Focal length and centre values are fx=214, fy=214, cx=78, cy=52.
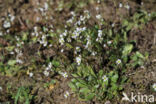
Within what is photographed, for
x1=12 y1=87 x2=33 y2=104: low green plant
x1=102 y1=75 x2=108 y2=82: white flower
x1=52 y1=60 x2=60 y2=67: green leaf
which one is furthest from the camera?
x1=52 y1=60 x2=60 y2=67: green leaf

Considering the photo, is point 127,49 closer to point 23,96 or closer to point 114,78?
point 114,78

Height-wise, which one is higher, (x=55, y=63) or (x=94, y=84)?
(x=55, y=63)

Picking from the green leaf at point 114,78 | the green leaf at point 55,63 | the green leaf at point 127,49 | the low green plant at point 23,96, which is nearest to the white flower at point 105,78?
the green leaf at point 114,78

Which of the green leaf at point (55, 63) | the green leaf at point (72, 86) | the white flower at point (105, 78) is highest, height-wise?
the green leaf at point (55, 63)

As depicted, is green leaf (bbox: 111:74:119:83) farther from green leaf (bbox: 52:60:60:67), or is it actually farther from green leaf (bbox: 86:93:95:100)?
green leaf (bbox: 52:60:60:67)

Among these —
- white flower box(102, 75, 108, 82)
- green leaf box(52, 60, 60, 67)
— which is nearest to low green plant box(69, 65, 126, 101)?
white flower box(102, 75, 108, 82)

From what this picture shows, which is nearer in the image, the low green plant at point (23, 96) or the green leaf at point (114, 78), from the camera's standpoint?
the green leaf at point (114, 78)

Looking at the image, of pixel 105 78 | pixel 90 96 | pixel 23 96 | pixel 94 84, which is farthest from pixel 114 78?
pixel 23 96

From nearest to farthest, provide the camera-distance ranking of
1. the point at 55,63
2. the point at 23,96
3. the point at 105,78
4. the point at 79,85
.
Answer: the point at 105,78
the point at 79,85
the point at 23,96
the point at 55,63

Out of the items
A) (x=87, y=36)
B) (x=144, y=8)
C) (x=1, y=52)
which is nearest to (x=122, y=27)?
(x=144, y=8)

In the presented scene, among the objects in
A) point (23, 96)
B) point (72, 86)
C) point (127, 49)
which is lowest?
point (23, 96)

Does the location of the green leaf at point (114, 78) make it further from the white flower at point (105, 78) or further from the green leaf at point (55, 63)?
the green leaf at point (55, 63)
